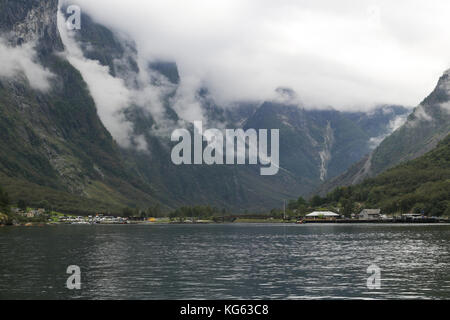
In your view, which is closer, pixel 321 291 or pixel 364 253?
pixel 321 291

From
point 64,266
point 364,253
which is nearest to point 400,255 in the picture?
point 364,253

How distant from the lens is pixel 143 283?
90500 millimetres

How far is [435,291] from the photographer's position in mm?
79500
